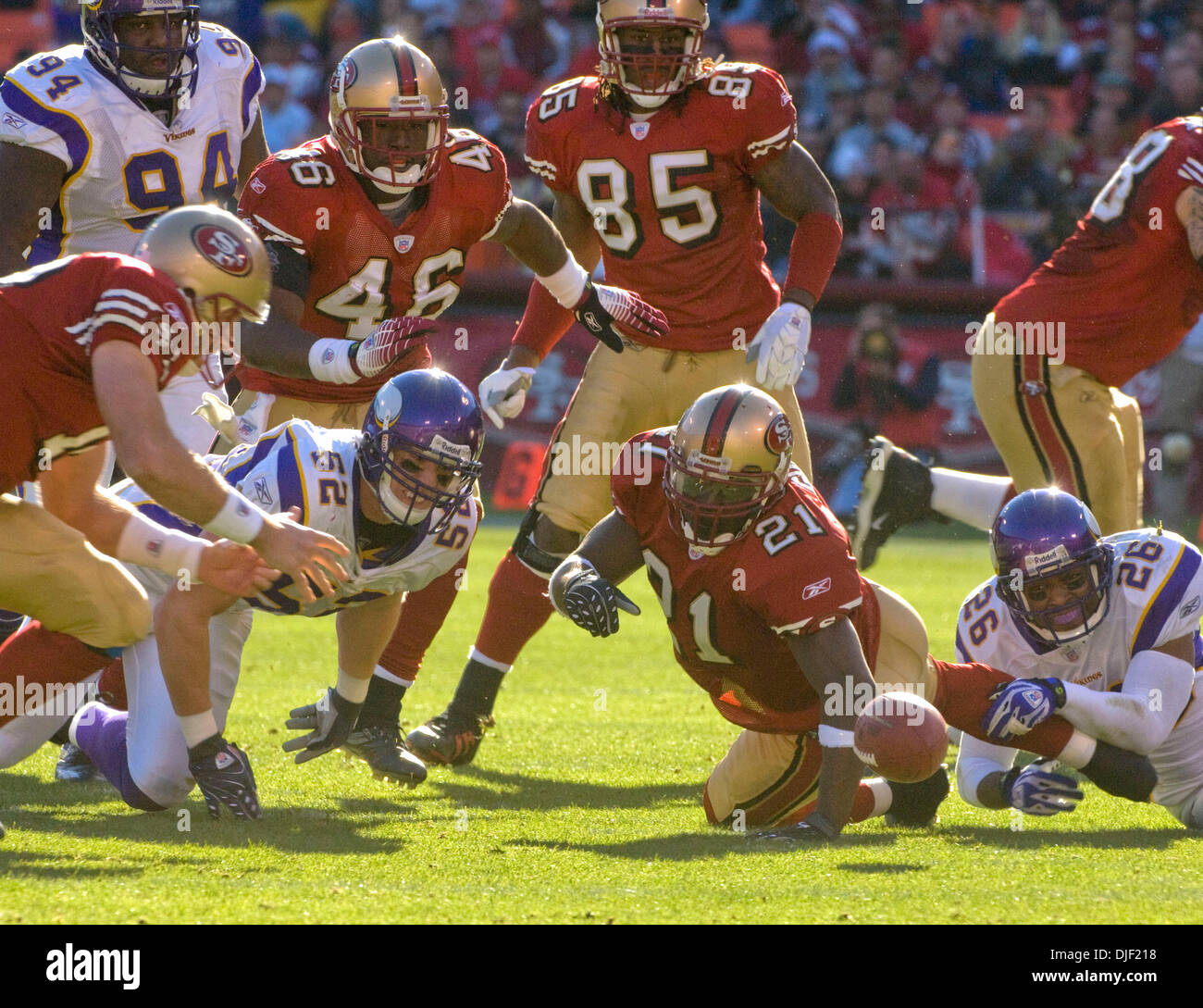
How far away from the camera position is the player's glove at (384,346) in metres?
4.48

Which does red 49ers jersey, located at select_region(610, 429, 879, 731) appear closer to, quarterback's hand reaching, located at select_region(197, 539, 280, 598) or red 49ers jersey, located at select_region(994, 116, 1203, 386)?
quarterback's hand reaching, located at select_region(197, 539, 280, 598)

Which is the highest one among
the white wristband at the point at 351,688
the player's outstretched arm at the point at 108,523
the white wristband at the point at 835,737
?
the player's outstretched arm at the point at 108,523

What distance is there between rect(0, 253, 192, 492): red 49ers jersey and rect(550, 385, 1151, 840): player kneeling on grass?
116 centimetres

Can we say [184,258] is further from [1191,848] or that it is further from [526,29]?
[526,29]

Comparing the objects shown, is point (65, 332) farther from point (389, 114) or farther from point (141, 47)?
point (141, 47)

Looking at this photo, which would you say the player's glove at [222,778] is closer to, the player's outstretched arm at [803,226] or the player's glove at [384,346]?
the player's glove at [384,346]

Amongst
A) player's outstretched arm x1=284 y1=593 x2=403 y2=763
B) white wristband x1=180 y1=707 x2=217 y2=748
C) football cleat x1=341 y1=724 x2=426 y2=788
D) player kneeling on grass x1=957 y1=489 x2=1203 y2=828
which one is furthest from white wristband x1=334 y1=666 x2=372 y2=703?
player kneeling on grass x1=957 y1=489 x2=1203 y2=828

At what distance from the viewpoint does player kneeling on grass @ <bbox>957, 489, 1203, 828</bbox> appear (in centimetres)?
419

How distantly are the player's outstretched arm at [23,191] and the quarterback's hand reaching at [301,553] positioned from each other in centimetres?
180

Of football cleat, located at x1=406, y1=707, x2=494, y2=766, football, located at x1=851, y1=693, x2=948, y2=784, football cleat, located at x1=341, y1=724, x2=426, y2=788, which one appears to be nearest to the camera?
football, located at x1=851, y1=693, x2=948, y2=784

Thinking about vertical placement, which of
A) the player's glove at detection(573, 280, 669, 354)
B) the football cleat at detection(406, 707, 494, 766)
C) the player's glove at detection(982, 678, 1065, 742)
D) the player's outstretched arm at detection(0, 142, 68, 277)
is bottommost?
the football cleat at detection(406, 707, 494, 766)

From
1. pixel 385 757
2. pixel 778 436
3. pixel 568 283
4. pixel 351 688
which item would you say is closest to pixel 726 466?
pixel 778 436

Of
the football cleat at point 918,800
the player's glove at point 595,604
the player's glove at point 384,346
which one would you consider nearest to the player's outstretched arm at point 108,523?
the player's glove at point 384,346

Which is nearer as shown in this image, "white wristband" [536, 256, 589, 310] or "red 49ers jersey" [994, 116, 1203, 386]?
"white wristband" [536, 256, 589, 310]
